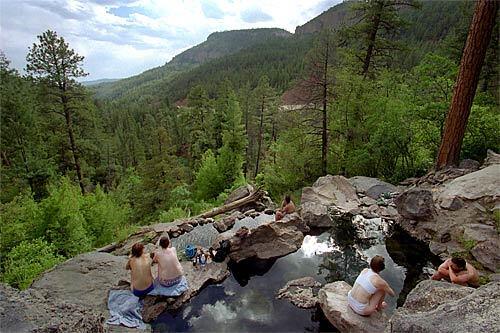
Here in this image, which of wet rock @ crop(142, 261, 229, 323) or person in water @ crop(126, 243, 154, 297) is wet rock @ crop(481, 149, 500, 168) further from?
person in water @ crop(126, 243, 154, 297)

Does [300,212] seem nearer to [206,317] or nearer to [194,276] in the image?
[194,276]

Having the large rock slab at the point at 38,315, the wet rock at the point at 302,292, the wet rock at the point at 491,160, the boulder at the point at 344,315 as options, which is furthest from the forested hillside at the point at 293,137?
the boulder at the point at 344,315

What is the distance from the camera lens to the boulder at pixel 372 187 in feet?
38.8

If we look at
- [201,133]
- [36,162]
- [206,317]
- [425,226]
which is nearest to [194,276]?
[206,317]

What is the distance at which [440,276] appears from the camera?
20.0 feet

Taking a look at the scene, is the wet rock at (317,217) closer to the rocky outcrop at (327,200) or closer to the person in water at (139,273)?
the rocky outcrop at (327,200)

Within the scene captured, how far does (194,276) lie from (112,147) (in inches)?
1903

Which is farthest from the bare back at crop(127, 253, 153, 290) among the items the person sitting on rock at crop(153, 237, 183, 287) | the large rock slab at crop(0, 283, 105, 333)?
the large rock slab at crop(0, 283, 105, 333)

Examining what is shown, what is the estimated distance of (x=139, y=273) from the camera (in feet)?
20.6

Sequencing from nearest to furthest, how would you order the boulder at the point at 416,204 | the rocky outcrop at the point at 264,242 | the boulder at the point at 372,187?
the rocky outcrop at the point at 264,242 → the boulder at the point at 416,204 → the boulder at the point at 372,187

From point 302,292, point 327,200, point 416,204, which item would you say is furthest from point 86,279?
point 416,204

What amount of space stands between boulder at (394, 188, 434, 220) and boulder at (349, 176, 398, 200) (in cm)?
213

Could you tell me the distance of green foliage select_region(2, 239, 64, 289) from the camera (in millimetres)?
8641

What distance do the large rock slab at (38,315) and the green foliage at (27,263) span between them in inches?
249
